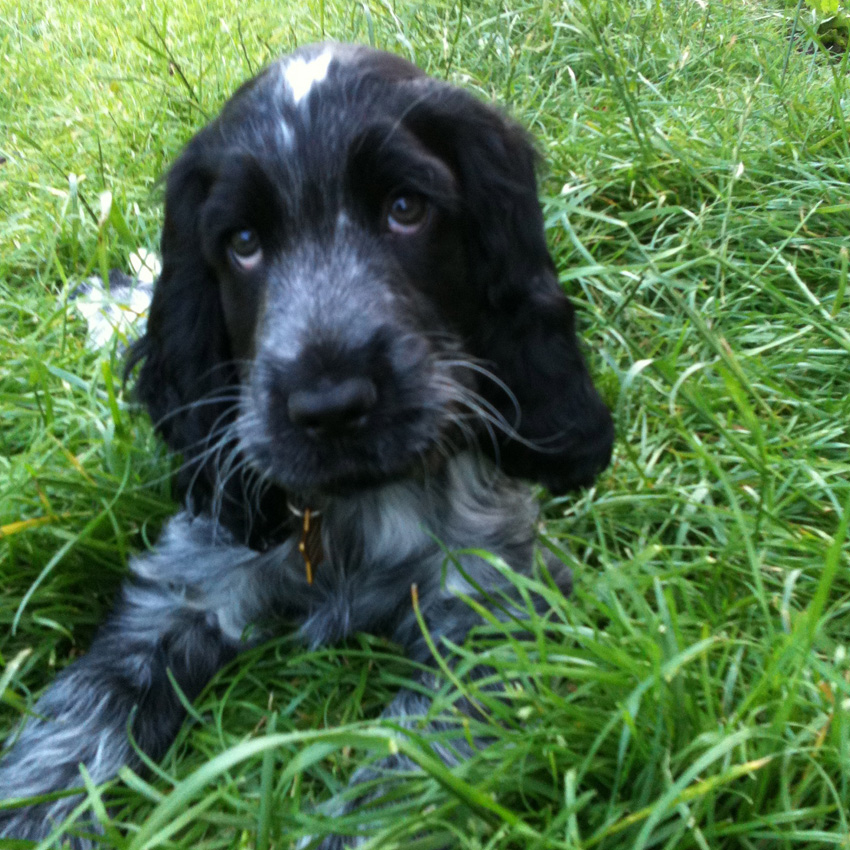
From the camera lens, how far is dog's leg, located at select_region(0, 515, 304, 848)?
6.71 feet

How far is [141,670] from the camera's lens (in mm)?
2250

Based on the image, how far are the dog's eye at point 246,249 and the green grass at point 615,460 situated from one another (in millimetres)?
747

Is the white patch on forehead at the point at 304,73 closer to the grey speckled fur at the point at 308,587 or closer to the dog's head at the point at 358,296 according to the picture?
the dog's head at the point at 358,296

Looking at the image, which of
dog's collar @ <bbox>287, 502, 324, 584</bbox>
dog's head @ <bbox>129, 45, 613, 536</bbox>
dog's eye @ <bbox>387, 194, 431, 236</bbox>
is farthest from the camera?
dog's collar @ <bbox>287, 502, 324, 584</bbox>

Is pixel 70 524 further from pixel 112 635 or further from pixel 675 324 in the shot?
pixel 675 324

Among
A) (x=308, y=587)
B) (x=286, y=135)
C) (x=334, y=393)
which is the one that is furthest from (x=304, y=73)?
(x=308, y=587)

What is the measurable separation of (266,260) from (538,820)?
47.8 inches

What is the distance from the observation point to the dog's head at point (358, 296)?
1884 millimetres

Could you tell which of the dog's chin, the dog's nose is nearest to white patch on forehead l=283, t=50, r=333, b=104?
the dog's nose

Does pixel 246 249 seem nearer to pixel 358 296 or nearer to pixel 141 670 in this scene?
pixel 358 296

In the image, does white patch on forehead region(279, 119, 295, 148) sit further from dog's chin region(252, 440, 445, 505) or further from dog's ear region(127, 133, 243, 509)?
dog's chin region(252, 440, 445, 505)

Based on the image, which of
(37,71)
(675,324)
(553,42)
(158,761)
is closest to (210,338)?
(158,761)

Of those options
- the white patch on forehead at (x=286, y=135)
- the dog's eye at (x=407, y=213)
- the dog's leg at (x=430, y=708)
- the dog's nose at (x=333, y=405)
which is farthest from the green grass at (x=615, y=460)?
the white patch on forehead at (x=286, y=135)

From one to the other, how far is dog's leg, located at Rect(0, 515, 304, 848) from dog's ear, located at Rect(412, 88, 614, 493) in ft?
2.25
